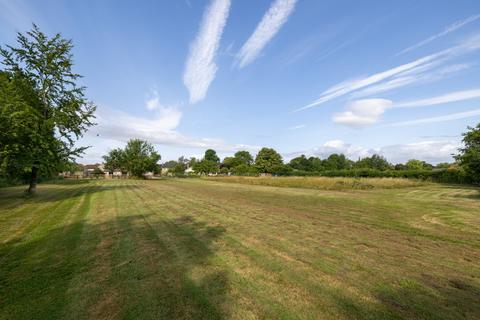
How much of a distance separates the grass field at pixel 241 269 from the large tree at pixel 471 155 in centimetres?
784

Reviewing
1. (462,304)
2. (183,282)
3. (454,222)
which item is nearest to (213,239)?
(183,282)

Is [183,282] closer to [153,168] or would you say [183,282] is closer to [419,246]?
[419,246]

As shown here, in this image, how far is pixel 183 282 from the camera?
389 centimetres

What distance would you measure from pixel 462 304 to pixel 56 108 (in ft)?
75.5

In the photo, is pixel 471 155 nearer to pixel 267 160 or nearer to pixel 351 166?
pixel 267 160

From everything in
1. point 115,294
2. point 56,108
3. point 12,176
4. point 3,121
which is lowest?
point 115,294

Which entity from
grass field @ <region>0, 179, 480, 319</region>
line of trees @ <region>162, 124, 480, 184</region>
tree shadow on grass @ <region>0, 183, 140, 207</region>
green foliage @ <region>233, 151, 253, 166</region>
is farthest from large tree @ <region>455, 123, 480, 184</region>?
green foliage @ <region>233, 151, 253, 166</region>

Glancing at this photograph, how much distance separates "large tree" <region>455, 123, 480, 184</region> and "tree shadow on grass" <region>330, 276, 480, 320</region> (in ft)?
45.4

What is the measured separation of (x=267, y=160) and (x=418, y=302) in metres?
82.7

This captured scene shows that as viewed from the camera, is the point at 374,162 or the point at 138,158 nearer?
the point at 138,158

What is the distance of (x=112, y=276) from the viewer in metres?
4.13

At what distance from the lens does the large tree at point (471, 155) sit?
43.4 feet

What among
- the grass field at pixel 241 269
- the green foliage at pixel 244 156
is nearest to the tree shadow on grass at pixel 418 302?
the grass field at pixel 241 269

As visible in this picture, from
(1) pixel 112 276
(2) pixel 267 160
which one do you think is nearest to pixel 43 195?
(1) pixel 112 276
